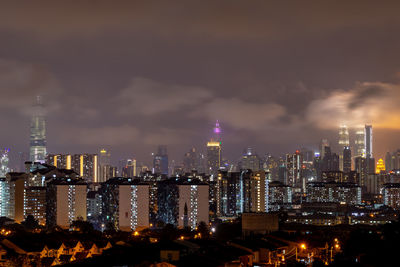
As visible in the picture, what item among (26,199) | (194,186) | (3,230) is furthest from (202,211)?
(3,230)

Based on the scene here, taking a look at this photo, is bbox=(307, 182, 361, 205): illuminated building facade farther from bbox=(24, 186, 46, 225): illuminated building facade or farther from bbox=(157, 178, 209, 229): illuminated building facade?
bbox=(24, 186, 46, 225): illuminated building facade

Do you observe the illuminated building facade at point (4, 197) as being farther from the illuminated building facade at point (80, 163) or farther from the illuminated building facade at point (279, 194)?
the illuminated building facade at point (279, 194)

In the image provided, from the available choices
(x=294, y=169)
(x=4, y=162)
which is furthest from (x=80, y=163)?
(x=294, y=169)

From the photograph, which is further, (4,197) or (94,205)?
(94,205)

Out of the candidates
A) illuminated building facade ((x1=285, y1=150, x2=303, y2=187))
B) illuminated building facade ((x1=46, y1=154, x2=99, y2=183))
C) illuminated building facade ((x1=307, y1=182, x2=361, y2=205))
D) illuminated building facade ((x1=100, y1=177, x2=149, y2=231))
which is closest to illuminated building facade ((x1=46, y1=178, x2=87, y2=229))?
illuminated building facade ((x1=100, y1=177, x2=149, y2=231))

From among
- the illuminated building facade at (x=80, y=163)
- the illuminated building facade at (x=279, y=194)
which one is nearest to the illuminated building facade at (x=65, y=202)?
the illuminated building facade at (x=279, y=194)

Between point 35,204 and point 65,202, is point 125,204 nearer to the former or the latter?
point 65,202

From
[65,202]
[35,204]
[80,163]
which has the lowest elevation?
[35,204]
